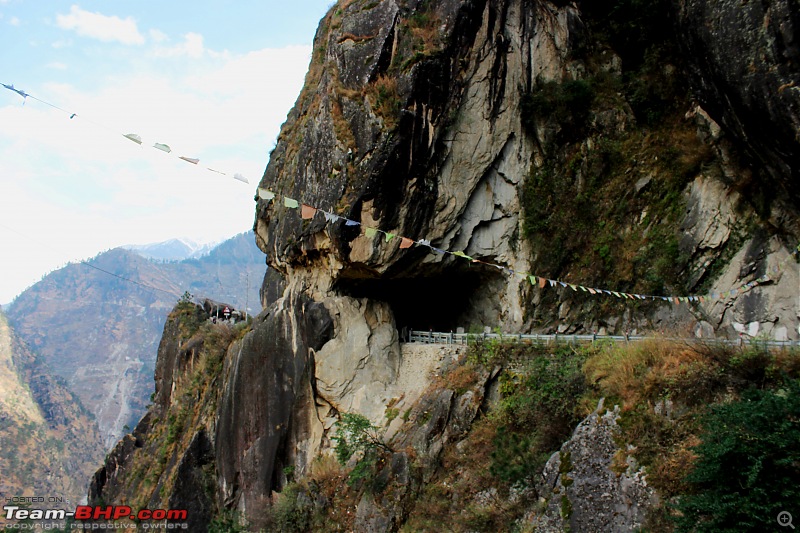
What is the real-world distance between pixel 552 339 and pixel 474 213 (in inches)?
197

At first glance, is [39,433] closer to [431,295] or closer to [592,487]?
[431,295]

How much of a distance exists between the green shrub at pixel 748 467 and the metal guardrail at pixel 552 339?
2193 millimetres

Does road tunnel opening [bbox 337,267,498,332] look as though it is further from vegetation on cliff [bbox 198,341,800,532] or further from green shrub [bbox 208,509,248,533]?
green shrub [bbox 208,509,248,533]

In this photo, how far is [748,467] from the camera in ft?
27.3

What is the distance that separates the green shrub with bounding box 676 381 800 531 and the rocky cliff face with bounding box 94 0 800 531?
645cm

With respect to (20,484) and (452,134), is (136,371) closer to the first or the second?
(20,484)

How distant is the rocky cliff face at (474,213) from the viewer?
15609 mm

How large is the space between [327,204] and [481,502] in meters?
9.33

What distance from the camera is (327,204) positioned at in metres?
17.6

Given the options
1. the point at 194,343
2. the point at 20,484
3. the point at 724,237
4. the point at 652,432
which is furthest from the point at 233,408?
the point at 20,484

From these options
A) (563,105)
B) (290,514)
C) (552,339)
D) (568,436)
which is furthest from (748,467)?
(563,105)

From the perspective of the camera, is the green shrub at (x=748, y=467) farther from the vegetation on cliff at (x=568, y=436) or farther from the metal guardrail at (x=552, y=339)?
the metal guardrail at (x=552, y=339)

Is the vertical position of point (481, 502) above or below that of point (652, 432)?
below

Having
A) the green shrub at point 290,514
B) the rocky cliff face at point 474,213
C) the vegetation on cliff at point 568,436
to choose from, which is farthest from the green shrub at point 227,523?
the green shrub at point 290,514
